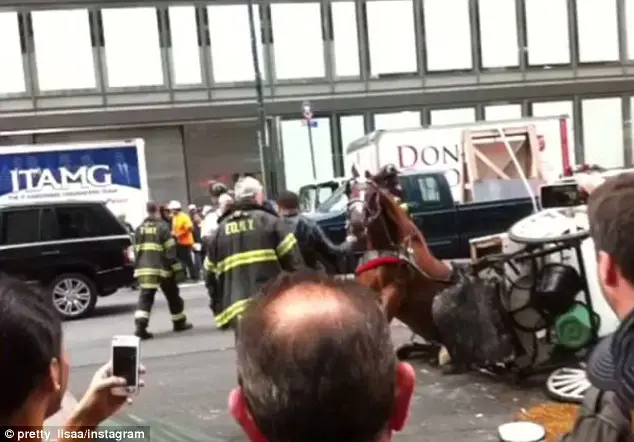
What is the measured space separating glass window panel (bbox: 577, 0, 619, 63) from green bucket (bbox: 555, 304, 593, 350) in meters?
24.4

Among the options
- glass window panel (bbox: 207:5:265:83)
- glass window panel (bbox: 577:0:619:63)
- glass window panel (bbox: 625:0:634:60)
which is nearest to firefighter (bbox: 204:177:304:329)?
glass window panel (bbox: 207:5:265:83)

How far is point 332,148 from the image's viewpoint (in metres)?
27.7

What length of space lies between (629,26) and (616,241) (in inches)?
1183

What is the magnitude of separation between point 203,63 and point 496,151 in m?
13.4

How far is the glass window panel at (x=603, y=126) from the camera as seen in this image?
2919 centimetres

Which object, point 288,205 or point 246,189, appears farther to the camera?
point 288,205

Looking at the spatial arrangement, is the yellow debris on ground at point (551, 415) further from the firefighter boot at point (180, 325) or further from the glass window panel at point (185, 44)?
the glass window panel at point (185, 44)

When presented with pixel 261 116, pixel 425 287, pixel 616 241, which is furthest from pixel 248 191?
pixel 261 116

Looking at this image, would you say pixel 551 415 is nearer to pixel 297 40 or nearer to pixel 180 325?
pixel 180 325

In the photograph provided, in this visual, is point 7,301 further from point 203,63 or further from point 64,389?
point 203,63

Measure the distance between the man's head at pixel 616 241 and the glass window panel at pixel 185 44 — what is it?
26.0 m

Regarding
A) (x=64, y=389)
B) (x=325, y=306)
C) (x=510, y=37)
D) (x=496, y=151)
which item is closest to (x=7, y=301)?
(x=64, y=389)

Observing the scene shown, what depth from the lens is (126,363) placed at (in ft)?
7.42

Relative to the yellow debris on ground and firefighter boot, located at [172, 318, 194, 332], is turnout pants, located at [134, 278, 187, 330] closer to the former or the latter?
A: firefighter boot, located at [172, 318, 194, 332]
